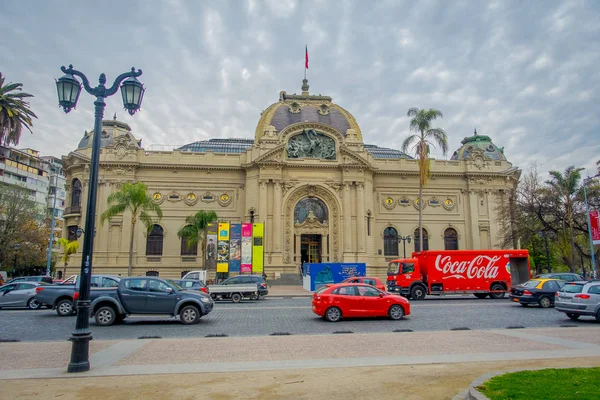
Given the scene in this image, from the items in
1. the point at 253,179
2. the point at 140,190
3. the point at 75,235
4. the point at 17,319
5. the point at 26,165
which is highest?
the point at 26,165

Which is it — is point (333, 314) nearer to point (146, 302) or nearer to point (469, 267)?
point (146, 302)

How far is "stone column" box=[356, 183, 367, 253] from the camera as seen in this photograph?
150ft

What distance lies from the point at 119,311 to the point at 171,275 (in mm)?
31226

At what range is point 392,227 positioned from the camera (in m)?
50.3

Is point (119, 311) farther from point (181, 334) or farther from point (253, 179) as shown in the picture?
point (253, 179)

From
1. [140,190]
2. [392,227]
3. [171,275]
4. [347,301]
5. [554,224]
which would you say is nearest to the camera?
[347,301]

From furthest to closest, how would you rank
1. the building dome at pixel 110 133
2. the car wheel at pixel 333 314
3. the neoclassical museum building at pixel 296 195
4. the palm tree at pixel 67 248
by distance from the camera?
1. the building dome at pixel 110 133
2. the neoclassical museum building at pixel 296 195
3. the palm tree at pixel 67 248
4. the car wheel at pixel 333 314

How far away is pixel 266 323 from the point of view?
54.3 ft

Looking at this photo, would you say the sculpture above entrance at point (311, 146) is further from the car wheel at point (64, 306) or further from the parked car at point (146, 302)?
the parked car at point (146, 302)

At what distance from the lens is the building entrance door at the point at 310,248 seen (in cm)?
4756

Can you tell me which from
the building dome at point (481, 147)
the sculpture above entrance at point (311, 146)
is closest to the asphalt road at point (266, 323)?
the sculpture above entrance at point (311, 146)

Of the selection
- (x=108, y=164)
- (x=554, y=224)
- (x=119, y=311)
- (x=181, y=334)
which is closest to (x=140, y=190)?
(x=108, y=164)

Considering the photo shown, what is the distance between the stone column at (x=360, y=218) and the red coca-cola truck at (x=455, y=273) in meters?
16.8

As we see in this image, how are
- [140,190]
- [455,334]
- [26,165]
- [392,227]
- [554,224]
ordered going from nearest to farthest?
[455,334], [140,190], [554,224], [392,227], [26,165]
